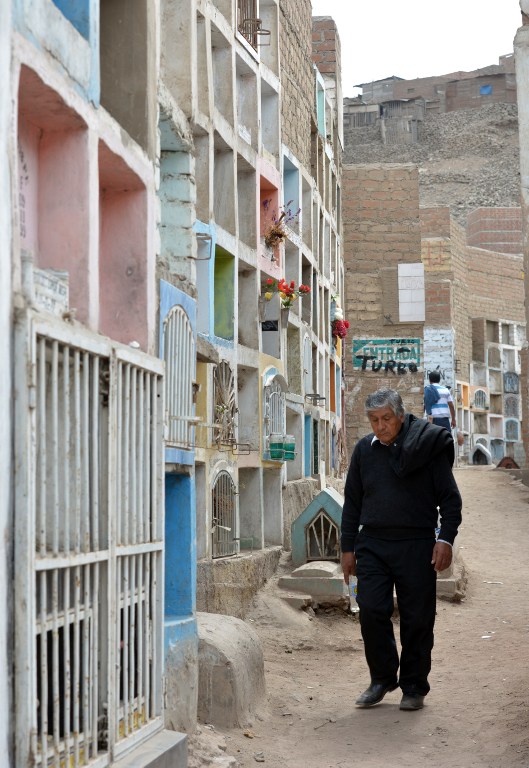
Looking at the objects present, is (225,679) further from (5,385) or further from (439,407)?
(439,407)

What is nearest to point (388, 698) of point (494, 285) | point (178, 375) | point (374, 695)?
point (374, 695)

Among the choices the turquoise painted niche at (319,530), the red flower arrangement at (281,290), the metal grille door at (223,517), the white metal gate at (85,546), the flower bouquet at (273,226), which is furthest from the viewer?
the flower bouquet at (273,226)

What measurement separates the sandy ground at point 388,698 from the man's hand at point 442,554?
850 mm

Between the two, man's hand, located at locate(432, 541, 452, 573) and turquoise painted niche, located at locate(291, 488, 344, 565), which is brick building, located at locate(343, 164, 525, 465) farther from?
man's hand, located at locate(432, 541, 452, 573)

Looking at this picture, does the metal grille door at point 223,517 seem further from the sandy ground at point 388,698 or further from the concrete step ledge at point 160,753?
the concrete step ledge at point 160,753

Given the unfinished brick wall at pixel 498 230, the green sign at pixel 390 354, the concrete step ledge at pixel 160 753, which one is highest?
the unfinished brick wall at pixel 498 230

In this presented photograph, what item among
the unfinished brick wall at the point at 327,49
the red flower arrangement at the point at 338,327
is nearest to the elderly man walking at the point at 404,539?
the red flower arrangement at the point at 338,327

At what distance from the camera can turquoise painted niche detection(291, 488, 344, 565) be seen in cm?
1263

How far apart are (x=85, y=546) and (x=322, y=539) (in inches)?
325

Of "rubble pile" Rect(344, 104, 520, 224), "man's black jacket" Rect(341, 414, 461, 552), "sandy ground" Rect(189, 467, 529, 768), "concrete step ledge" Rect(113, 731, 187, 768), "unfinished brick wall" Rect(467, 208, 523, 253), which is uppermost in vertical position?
"rubble pile" Rect(344, 104, 520, 224)

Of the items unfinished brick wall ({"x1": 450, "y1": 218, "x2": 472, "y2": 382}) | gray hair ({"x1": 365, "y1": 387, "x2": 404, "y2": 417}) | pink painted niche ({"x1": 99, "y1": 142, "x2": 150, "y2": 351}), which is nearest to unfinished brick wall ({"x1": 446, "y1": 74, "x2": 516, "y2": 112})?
unfinished brick wall ({"x1": 450, "y1": 218, "x2": 472, "y2": 382})

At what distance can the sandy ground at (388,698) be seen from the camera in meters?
6.41

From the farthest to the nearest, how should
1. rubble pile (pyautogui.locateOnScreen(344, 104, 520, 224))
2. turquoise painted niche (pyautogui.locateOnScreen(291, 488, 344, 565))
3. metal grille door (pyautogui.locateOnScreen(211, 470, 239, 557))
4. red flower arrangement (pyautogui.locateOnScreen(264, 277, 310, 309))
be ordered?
1. rubble pile (pyautogui.locateOnScreen(344, 104, 520, 224))
2. red flower arrangement (pyautogui.locateOnScreen(264, 277, 310, 309))
3. turquoise painted niche (pyautogui.locateOnScreen(291, 488, 344, 565))
4. metal grille door (pyautogui.locateOnScreen(211, 470, 239, 557))

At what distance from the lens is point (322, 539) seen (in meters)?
12.8
